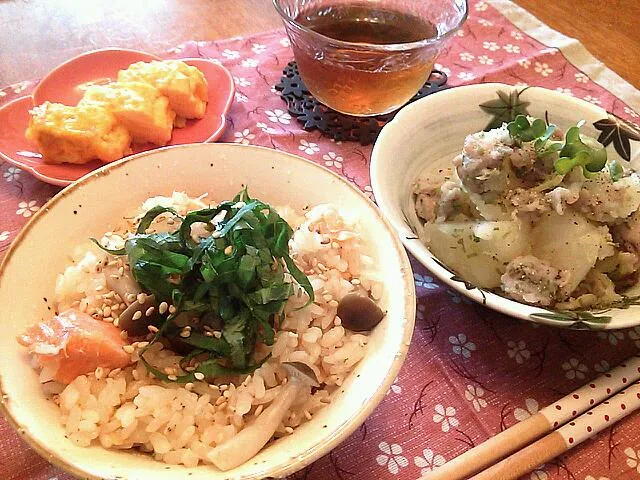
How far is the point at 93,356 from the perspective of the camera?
0.92 m

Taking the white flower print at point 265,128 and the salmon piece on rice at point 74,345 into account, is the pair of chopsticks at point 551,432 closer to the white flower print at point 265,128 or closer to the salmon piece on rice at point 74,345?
the salmon piece on rice at point 74,345

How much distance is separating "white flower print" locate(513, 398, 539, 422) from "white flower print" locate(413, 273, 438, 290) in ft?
1.01

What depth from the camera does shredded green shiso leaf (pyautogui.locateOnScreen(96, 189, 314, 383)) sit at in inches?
37.3

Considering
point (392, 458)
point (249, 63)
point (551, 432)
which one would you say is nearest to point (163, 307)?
point (392, 458)

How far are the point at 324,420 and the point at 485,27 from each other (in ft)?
5.95

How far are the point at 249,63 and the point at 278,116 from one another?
306 mm

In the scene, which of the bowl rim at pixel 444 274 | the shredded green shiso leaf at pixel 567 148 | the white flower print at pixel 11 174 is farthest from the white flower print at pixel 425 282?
the white flower print at pixel 11 174

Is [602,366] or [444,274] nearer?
[444,274]

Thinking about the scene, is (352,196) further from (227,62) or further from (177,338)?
(227,62)

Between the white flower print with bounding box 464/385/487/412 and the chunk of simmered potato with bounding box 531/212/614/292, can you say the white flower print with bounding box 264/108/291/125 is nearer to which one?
the chunk of simmered potato with bounding box 531/212/614/292

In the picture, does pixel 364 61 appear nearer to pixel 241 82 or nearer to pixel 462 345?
pixel 241 82

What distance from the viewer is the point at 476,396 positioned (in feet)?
3.84

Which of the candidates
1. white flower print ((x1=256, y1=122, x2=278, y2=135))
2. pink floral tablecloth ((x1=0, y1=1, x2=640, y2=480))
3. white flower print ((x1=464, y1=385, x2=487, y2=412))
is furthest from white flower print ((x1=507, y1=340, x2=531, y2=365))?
white flower print ((x1=256, y1=122, x2=278, y2=135))

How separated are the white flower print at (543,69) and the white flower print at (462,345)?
1.18 metres
